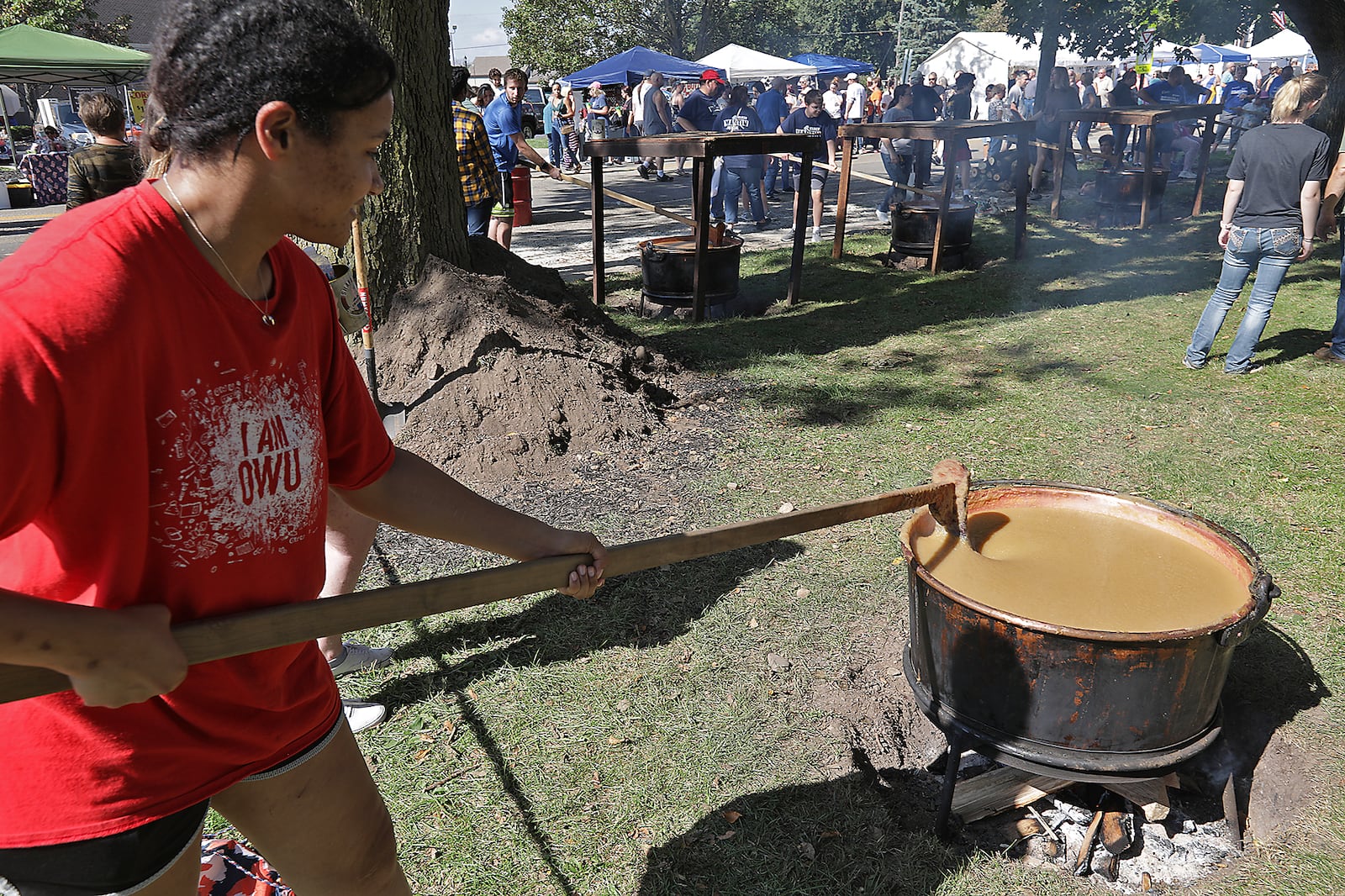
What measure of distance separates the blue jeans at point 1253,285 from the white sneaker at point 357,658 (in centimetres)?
627

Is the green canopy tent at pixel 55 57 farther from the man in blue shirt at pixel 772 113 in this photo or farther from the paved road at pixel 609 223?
the man in blue shirt at pixel 772 113

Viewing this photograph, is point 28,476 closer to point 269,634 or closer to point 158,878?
point 269,634

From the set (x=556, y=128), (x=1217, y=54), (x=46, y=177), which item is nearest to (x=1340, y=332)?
(x=556, y=128)

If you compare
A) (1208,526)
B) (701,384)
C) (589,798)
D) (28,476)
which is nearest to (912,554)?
(1208,526)

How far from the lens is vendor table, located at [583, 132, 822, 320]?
775cm

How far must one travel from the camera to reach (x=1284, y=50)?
3309cm

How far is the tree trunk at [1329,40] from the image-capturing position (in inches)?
397

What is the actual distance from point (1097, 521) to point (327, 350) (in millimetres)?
2544

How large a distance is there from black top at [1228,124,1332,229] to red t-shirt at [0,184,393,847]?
6769 mm

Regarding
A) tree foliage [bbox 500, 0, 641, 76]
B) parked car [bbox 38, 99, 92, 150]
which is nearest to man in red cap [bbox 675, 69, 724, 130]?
parked car [bbox 38, 99, 92, 150]

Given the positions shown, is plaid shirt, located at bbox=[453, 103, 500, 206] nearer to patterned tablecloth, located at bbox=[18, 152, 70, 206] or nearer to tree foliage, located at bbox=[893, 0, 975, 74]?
patterned tablecloth, located at bbox=[18, 152, 70, 206]

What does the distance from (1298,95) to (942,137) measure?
151 inches

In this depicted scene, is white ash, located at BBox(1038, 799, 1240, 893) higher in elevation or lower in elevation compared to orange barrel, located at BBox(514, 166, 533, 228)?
lower

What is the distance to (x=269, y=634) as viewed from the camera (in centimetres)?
146
